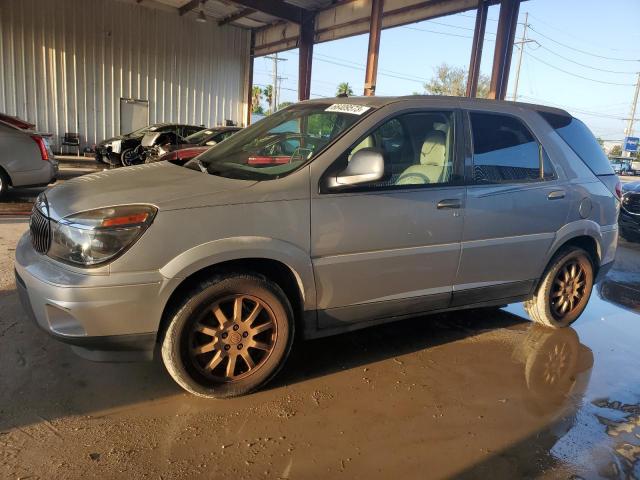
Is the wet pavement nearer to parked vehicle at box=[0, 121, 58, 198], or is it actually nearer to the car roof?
the car roof

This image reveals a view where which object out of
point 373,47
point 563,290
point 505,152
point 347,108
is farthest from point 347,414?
point 373,47

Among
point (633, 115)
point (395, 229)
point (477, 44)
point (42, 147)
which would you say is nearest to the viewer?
point (395, 229)

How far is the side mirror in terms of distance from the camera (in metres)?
3.06

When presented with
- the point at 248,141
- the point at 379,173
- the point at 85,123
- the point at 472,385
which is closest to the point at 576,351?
the point at 472,385

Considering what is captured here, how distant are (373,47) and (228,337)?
13.9 m

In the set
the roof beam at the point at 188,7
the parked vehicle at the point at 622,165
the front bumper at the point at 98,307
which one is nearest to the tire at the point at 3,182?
the front bumper at the point at 98,307

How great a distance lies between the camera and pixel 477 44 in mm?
14336

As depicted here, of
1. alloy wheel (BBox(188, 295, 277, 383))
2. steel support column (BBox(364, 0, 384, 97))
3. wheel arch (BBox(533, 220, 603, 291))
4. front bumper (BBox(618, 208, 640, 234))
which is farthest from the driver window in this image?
steel support column (BBox(364, 0, 384, 97))

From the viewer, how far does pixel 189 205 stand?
2729 millimetres

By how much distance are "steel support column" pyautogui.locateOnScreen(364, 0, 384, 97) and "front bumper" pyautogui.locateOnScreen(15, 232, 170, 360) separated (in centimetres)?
1351

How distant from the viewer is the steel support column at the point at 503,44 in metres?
13.0

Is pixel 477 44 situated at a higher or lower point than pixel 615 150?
higher

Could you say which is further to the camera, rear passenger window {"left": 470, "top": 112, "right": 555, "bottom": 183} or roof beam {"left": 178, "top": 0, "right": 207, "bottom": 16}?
roof beam {"left": 178, "top": 0, "right": 207, "bottom": 16}

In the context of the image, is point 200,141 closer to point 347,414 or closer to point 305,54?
point 305,54
